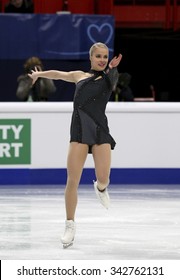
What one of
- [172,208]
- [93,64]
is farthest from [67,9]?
[93,64]

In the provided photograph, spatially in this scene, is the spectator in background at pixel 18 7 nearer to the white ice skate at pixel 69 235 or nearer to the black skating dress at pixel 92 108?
the black skating dress at pixel 92 108

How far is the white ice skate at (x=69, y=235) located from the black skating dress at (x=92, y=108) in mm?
583

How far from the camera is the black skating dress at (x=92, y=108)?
7.45 metres

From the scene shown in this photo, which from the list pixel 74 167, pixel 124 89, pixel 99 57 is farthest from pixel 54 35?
pixel 74 167

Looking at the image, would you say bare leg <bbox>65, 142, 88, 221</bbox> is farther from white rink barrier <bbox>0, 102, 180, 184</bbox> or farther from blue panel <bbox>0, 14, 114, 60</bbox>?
blue panel <bbox>0, 14, 114, 60</bbox>

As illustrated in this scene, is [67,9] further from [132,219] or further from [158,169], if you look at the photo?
[132,219]

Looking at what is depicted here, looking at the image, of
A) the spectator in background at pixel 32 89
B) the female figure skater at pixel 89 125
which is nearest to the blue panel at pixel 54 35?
the spectator in background at pixel 32 89

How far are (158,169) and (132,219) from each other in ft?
11.5

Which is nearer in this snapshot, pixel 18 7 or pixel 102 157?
pixel 102 157

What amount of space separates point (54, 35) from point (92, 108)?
696 centimetres

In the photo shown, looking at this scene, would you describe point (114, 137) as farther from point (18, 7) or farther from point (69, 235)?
point (69, 235)

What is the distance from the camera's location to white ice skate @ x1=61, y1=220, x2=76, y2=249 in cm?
748

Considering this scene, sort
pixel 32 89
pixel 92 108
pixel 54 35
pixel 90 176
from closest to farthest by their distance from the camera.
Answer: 1. pixel 92 108
2. pixel 90 176
3. pixel 32 89
4. pixel 54 35

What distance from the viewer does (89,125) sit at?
746 centimetres
